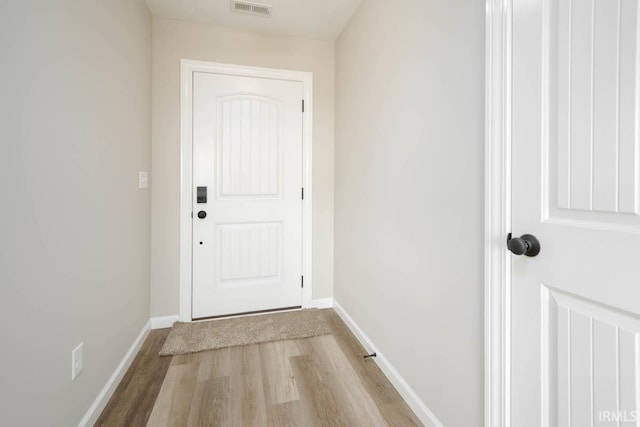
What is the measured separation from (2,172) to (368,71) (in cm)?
195

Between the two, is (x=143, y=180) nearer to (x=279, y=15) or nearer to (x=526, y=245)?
(x=279, y=15)

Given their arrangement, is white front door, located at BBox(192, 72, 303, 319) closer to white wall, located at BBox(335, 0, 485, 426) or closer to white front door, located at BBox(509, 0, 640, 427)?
white wall, located at BBox(335, 0, 485, 426)

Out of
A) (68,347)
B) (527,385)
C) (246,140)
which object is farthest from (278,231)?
(527,385)

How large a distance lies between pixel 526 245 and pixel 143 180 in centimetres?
235

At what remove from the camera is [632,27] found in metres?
0.70

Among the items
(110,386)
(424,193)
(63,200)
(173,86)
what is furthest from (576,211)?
(173,86)

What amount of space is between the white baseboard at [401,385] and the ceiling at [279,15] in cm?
245

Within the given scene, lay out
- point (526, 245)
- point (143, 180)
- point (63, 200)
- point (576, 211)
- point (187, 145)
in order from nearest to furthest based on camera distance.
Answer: point (576, 211), point (526, 245), point (63, 200), point (143, 180), point (187, 145)

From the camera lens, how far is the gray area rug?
218 cm

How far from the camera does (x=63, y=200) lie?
49.4 inches

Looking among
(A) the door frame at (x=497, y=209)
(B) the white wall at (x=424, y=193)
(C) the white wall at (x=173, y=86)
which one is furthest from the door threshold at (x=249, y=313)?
(A) the door frame at (x=497, y=209)

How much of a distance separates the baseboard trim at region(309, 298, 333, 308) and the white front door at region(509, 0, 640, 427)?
1969mm

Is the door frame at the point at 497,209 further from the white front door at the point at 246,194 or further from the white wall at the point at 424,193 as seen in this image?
the white front door at the point at 246,194

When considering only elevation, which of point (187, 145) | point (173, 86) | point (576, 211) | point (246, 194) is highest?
point (173, 86)
